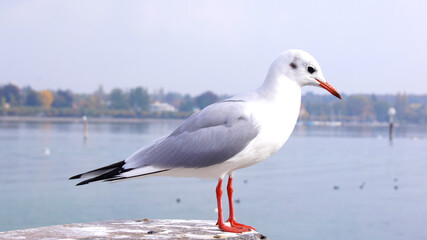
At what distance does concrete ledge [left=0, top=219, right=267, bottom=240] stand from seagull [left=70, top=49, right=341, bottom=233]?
0.24 meters

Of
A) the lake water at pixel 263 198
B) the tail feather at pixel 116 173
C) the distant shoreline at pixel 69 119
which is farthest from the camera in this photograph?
the distant shoreline at pixel 69 119

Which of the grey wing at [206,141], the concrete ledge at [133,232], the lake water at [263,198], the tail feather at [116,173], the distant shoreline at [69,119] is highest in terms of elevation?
the distant shoreline at [69,119]

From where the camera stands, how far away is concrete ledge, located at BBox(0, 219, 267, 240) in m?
3.86

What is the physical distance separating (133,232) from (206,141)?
89 cm

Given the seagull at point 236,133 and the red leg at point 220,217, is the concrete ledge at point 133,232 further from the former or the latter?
the seagull at point 236,133

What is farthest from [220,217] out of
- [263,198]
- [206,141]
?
[263,198]

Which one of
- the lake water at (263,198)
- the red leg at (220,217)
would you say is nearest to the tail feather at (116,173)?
the red leg at (220,217)

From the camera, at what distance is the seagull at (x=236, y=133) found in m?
3.81

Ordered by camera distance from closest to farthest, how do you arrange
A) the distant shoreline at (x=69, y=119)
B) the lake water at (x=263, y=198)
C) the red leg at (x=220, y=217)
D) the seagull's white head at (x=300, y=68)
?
the seagull's white head at (x=300, y=68) < the red leg at (x=220, y=217) < the lake water at (x=263, y=198) < the distant shoreline at (x=69, y=119)

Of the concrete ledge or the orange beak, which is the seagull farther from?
the concrete ledge

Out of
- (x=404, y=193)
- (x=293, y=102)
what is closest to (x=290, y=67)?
(x=293, y=102)

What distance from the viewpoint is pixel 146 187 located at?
34.8 metres

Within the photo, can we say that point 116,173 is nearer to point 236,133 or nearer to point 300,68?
point 236,133

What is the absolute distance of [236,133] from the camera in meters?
3.81
